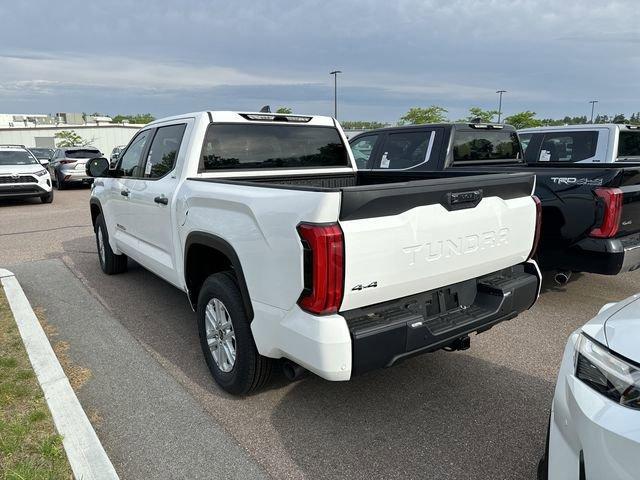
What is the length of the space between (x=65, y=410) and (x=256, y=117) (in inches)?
108

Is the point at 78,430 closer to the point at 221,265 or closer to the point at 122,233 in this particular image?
the point at 221,265

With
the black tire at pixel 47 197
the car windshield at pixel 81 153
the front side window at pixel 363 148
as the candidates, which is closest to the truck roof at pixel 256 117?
the front side window at pixel 363 148

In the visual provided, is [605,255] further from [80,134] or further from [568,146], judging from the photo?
[80,134]

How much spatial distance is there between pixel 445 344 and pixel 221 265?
1777 mm

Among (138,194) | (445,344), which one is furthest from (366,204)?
(138,194)

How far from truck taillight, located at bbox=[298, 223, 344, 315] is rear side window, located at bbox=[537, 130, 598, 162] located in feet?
23.5

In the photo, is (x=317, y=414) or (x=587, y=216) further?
(x=587, y=216)

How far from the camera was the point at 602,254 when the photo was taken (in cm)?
457

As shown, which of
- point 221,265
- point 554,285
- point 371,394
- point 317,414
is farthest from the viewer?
point 554,285

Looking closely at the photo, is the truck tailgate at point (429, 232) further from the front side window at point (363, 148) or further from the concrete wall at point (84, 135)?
the concrete wall at point (84, 135)

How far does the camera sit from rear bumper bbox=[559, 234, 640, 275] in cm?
454

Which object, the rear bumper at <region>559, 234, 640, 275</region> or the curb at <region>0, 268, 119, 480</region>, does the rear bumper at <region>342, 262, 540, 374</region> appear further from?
the rear bumper at <region>559, 234, 640, 275</region>

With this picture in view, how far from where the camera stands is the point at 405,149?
6613 mm

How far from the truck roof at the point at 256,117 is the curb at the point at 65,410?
224 cm
